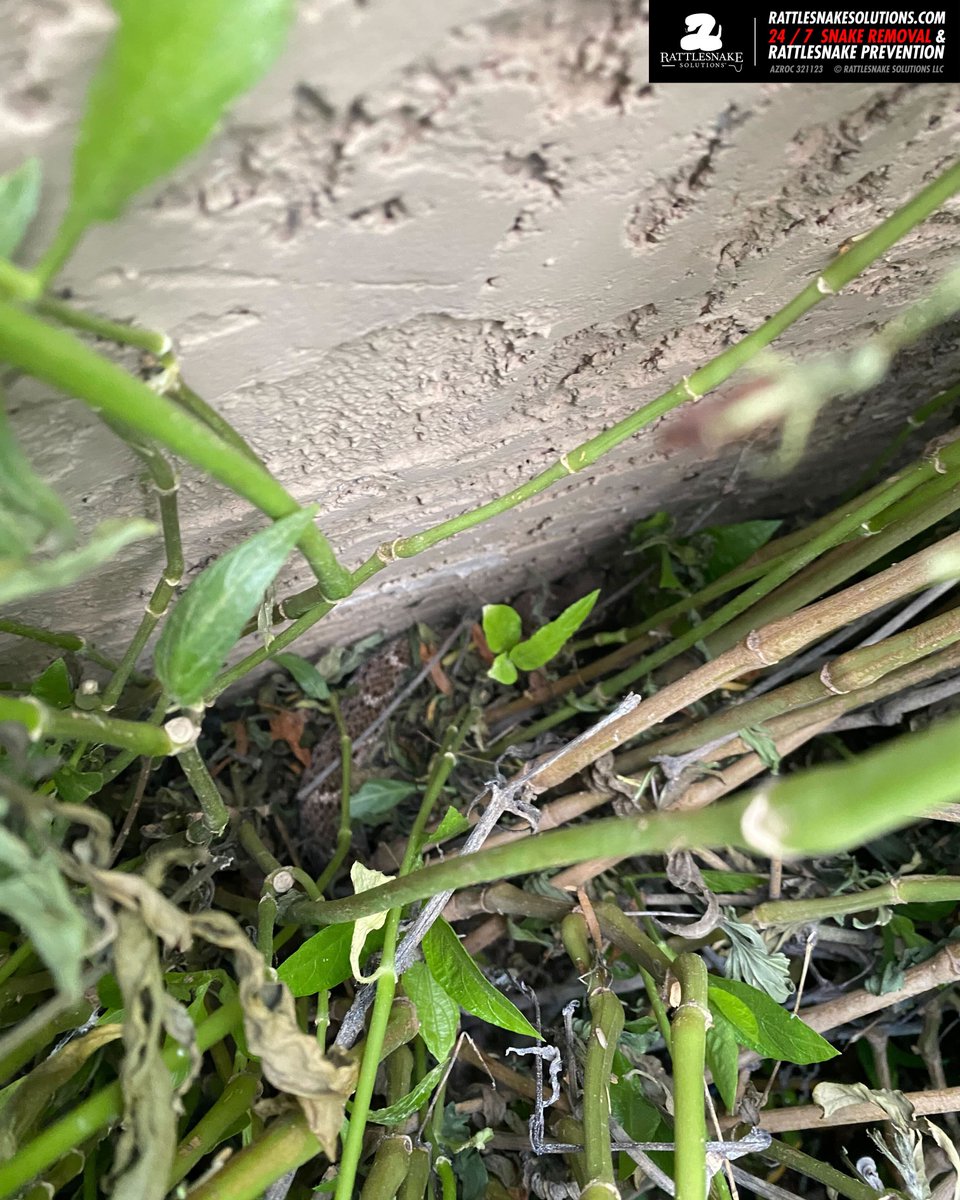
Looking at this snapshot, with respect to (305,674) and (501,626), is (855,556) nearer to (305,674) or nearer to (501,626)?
(501,626)

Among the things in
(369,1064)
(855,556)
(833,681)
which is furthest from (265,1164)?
(855,556)

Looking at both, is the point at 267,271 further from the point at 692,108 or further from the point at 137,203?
the point at 692,108

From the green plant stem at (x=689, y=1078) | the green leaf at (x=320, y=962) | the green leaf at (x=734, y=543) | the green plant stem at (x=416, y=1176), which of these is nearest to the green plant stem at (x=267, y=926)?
the green leaf at (x=320, y=962)

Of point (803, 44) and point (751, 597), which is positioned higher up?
point (803, 44)

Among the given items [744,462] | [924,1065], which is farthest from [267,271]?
[924,1065]

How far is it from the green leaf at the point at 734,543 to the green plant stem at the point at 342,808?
40 centimetres

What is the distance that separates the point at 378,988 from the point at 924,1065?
1.98 feet

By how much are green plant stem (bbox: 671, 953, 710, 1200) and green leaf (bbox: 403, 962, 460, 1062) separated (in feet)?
0.45

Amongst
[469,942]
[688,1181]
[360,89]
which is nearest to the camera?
[360,89]

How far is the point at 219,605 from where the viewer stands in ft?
1.17

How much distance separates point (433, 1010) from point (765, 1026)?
23 cm

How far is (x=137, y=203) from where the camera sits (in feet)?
1.05

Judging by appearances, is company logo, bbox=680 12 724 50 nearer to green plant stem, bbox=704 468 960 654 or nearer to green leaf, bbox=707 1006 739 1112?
green plant stem, bbox=704 468 960 654

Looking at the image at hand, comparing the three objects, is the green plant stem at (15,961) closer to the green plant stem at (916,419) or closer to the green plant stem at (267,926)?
the green plant stem at (267,926)
